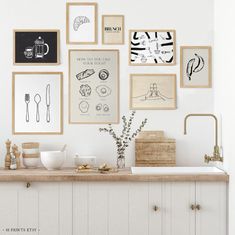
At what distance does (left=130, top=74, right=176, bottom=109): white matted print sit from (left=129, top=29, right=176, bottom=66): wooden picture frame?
115 mm

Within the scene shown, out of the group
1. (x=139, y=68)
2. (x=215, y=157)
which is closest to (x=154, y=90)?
(x=139, y=68)

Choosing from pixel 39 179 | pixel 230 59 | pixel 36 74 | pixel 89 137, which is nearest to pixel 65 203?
pixel 39 179

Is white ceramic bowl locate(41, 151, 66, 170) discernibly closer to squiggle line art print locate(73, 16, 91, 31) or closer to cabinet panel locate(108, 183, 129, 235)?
cabinet panel locate(108, 183, 129, 235)

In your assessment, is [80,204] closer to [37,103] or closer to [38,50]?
[37,103]

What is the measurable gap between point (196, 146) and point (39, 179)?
134cm

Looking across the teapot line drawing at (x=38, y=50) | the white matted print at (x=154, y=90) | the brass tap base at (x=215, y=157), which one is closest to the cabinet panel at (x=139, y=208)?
the brass tap base at (x=215, y=157)

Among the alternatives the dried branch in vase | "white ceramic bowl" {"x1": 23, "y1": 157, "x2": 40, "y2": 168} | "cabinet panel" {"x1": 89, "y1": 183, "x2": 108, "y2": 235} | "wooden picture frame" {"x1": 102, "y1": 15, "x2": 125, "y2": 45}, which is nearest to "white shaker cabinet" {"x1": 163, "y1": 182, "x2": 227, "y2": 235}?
"cabinet panel" {"x1": 89, "y1": 183, "x2": 108, "y2": 235}

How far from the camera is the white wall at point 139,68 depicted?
366 centimetres

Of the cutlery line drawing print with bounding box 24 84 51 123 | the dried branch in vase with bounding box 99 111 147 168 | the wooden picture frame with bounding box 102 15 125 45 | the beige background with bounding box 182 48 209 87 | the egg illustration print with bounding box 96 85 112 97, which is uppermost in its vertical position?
the wooden picture frame with bounding box 102 15 125 45

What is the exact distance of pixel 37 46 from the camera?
12.0 ft

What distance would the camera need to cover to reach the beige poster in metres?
3.66

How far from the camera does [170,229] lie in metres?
3.11

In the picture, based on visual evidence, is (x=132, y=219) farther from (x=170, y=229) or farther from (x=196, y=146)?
(x=196, y=146)

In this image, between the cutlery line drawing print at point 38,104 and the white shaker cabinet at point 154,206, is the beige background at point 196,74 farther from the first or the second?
the cutlery line drawing print at point 38,104
